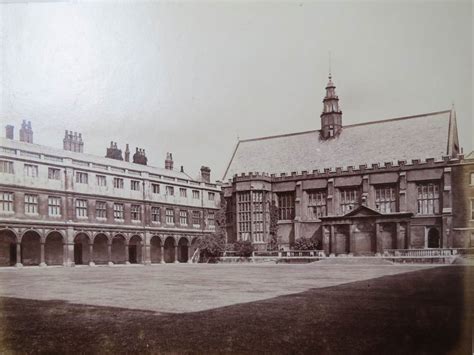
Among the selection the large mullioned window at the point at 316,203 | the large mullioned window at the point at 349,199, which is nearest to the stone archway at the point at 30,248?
the large mullioned window at the point at 316,203

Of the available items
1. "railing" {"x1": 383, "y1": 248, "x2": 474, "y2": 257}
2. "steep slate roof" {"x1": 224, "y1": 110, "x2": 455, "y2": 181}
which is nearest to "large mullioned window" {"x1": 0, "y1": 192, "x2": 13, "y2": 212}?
"steep slate roof" {"x1": 224, "y1": 110, "x2": 455, "y2": 181}

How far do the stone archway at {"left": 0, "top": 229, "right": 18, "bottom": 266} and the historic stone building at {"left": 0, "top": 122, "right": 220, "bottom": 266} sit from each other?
6 centimetres

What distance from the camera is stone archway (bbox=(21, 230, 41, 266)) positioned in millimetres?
30531

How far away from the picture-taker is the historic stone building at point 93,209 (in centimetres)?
2872

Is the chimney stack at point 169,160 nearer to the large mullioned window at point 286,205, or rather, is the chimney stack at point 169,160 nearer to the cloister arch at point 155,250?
the cloister arch at point 155,250

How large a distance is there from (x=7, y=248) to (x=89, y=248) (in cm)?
546

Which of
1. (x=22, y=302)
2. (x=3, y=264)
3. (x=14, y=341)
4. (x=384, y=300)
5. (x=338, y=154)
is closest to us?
(x=14, y=341)

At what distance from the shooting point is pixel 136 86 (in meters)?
12.2

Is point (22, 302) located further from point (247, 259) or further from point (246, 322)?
point (247, 259)

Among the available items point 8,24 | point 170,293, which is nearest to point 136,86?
point 8,24

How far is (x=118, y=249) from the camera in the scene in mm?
37344

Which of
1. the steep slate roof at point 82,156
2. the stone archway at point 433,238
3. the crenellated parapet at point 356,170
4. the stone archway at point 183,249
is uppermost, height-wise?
the steep slate roof at point 82,156

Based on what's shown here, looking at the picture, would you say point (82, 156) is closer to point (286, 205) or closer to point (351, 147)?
point (286, 205)

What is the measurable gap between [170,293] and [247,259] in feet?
70.9
